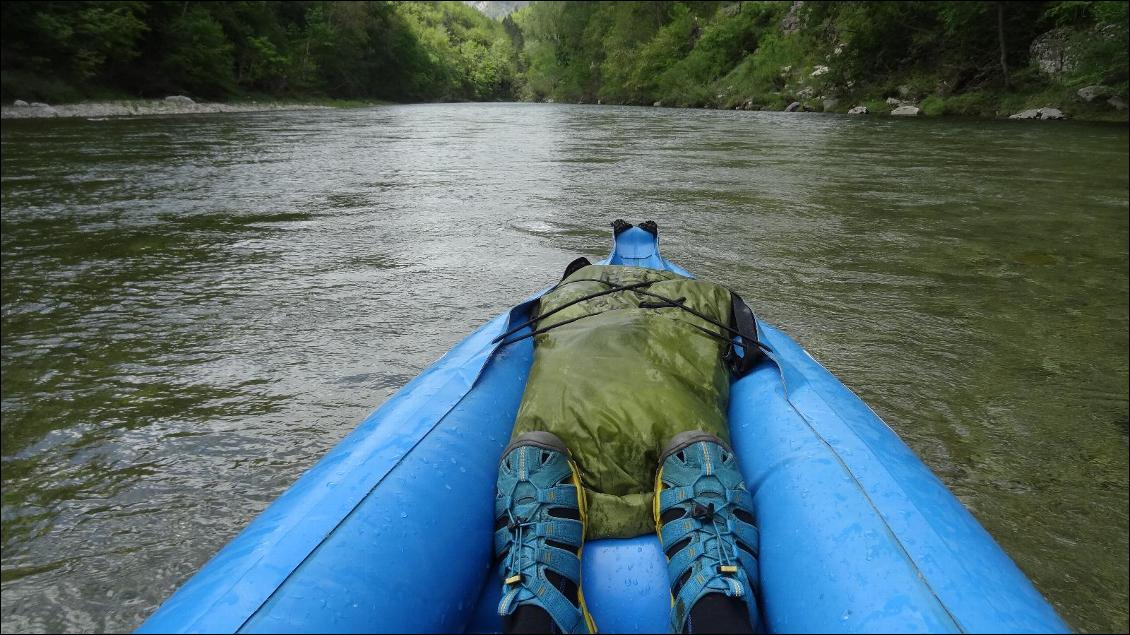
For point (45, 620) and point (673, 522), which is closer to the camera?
point (673, 522)

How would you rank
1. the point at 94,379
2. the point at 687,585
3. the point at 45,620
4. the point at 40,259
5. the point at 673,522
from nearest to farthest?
the point at 687,585 → the point at 673,522 → the point at 45,620 → the point at 94,379 → the point at 40,259

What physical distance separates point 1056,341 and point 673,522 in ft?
9.46

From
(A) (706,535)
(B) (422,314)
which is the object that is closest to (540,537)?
(A) (706,535)

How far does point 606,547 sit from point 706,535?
0.25 m

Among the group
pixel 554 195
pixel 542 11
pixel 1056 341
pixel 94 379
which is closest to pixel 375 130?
pixel 554 195

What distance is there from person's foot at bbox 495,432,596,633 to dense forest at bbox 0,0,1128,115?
635 inches

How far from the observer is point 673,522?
1438mm

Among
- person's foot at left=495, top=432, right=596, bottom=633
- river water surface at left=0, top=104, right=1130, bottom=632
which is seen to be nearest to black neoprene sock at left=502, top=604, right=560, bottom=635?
person's foot at left=495, top=432, right=596, bottom=633

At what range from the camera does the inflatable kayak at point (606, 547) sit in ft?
3.62

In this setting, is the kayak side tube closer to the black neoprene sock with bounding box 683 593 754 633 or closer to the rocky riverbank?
the black neoprene sock with bounding box 683 593 754 633

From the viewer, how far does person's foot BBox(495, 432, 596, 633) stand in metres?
1.27

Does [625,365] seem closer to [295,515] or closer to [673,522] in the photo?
[673,522]

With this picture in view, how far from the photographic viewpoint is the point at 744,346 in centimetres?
214

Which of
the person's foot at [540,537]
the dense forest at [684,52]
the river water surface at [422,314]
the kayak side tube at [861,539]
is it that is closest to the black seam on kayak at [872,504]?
the kayak side tube at [861,539]
